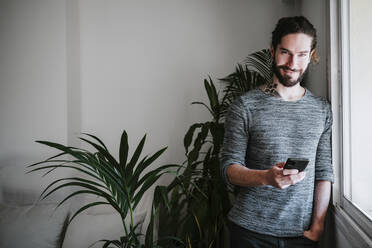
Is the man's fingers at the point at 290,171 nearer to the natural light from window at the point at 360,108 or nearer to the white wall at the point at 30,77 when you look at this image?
the natural light from window at the point at 360,108

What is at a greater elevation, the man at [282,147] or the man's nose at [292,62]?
the man's nose at [292,62]

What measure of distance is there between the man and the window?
0.12 meters

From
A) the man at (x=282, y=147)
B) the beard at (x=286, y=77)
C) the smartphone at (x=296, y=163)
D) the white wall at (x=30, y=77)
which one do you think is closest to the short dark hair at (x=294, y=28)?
the man at (x=282, y=147)

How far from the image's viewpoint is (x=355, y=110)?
1265mm

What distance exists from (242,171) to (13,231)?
155 centimetres

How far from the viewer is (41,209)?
1959 mm

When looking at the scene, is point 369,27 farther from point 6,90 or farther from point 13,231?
→ point 6,90

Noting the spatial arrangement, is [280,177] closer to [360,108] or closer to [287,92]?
[287,92]

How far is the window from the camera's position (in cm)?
117

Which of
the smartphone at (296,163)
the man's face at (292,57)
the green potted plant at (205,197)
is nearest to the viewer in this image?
the smartphone at (296,163)

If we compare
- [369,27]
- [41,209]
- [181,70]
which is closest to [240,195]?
[369,27]

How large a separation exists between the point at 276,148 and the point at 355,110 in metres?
0.42

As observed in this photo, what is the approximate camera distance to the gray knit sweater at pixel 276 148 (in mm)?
1164

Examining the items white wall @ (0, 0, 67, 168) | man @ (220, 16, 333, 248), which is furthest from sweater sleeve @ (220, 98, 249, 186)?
white wall @ (0, 0, 67, 168)
